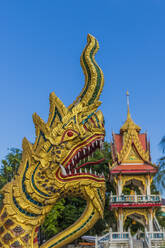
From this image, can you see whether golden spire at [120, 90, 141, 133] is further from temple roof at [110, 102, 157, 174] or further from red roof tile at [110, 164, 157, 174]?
red roof tile at [110, 164, 157, 174]

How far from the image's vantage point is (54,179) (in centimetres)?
694

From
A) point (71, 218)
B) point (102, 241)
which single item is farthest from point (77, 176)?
point (71, 218)

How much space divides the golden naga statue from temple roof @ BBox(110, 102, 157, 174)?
24.4ft

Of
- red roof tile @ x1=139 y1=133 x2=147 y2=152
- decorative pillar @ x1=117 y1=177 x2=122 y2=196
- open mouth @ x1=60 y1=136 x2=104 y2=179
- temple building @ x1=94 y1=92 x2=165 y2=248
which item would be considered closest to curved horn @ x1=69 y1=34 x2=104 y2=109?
open mouth @ x1=60 y1=136 x2=104 y2=179

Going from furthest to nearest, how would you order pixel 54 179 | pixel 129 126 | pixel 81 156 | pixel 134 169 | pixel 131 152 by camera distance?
pixel 129 126 → pixel 131 152 → pixel 134 169 → pixel 81 156 → pixel 54 179

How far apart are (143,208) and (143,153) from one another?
2859 millimetres

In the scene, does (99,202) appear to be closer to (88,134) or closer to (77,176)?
(77,176)

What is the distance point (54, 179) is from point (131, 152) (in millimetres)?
8995

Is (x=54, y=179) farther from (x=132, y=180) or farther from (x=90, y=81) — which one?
(x=132, y=180)

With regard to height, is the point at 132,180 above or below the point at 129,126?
below

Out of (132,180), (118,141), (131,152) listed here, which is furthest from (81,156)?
(118,141)

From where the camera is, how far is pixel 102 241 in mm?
11844

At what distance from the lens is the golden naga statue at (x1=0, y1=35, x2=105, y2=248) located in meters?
6.69

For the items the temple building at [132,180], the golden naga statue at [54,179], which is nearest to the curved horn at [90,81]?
the golden naga statue at [54,179]
